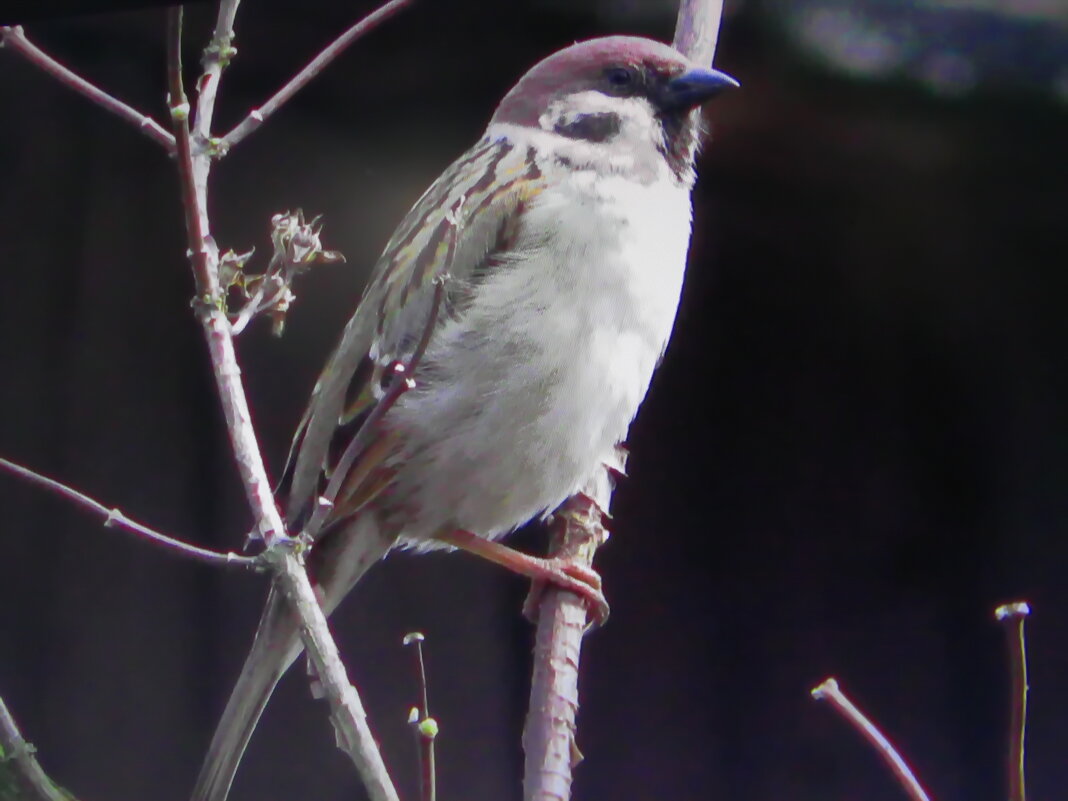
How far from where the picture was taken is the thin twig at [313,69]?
1.05 metres

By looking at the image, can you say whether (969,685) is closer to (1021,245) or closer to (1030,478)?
(1030,478)

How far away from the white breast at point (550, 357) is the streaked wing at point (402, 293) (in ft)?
0.10

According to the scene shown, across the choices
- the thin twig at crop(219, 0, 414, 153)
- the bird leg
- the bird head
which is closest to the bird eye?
the bird head

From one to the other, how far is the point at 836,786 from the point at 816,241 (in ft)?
1.85

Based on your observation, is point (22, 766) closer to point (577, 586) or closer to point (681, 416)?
point (577, 586)

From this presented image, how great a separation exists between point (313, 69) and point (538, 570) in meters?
0.55

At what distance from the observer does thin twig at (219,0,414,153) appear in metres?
1.05

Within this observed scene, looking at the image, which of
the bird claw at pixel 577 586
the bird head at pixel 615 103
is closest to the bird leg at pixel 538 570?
the bird claw at pixel 577 586

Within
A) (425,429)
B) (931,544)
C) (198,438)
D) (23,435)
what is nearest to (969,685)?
(931,544)

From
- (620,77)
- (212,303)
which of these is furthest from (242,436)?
(620,77)

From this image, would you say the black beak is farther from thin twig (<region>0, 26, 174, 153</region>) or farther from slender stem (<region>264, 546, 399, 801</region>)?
slender stem (<region>264, 546, 399, 801</region>)

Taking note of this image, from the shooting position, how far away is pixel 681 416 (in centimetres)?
126

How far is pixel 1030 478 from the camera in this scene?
1.16 m

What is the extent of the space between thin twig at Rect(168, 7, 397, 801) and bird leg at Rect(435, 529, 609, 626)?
304 mm
